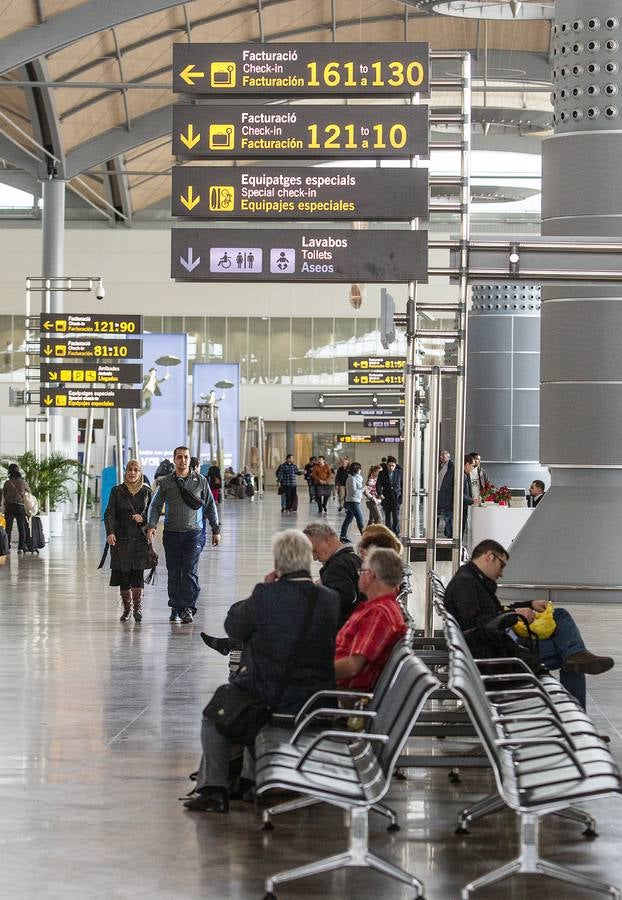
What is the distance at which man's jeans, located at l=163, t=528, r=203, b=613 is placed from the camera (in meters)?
13.6

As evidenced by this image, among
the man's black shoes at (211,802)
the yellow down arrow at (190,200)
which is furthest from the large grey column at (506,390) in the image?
the man's black shoes at (211,802)

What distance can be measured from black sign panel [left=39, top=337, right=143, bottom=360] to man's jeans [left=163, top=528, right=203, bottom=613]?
15.9m

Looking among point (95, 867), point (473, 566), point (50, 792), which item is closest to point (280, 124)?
point (473, 566)

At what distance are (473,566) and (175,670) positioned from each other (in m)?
3.52

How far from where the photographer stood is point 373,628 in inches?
254

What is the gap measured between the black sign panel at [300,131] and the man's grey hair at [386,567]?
4143mm

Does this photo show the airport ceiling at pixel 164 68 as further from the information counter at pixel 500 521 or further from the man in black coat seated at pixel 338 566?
the man in black coat seated at pixel 338 566

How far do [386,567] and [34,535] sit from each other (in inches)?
680

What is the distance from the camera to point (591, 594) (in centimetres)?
1345

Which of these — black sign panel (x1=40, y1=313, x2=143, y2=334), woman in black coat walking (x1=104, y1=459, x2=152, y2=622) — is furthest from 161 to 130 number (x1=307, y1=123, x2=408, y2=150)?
black sign panel (x1=40, y1=313, x2=143, y2=334)

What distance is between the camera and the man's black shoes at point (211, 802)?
A: 242 inches

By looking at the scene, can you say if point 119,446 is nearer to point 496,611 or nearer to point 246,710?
point 496,611

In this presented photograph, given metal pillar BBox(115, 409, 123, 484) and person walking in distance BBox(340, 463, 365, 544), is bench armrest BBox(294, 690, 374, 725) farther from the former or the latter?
person walking in distance BBox(340, 463, 365, 544)

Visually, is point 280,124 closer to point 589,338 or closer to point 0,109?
point 589,338
